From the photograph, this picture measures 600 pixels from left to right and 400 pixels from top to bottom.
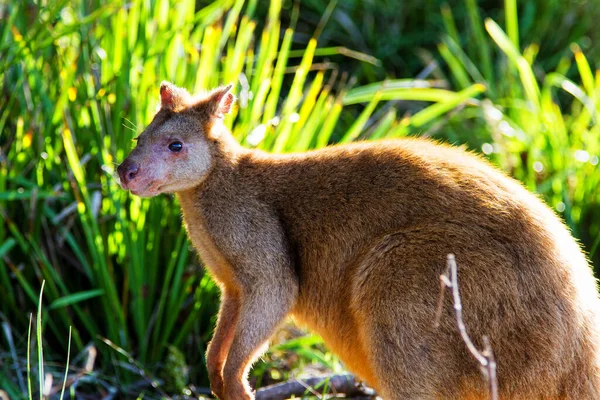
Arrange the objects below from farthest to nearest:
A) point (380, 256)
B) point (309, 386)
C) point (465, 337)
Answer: point (309, 386), point (380, 256), point (465, 337)

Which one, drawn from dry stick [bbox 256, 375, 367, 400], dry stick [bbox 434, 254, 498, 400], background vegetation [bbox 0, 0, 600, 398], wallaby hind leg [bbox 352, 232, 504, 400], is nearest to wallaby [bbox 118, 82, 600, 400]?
wallaby hind leg [bbox 352, 232, 504, 400]

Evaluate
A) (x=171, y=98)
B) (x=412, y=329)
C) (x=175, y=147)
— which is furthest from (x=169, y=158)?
(x=412, y=329)

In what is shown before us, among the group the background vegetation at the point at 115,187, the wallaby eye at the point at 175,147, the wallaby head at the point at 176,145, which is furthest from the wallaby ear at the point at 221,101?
the background vegetation at the point at 115,187

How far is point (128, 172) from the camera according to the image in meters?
4.32

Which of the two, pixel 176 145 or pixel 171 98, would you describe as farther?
pixel 171 98

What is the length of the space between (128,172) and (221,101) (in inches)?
21.1

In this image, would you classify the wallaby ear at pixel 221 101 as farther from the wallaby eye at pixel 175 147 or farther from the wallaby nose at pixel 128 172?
the wallaby nose at pixel 128 172

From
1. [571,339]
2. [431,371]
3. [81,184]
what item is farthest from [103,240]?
[571,339]

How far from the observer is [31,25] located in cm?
602

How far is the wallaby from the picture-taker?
388cm

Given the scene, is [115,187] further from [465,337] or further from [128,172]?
[465,337]

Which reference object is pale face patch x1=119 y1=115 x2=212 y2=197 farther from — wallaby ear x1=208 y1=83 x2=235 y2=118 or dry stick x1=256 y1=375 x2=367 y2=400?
dry stick x1=256 y1=375 x2=367 y2=400

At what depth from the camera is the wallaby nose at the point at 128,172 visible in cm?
432

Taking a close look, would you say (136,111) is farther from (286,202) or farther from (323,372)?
(323,372)
